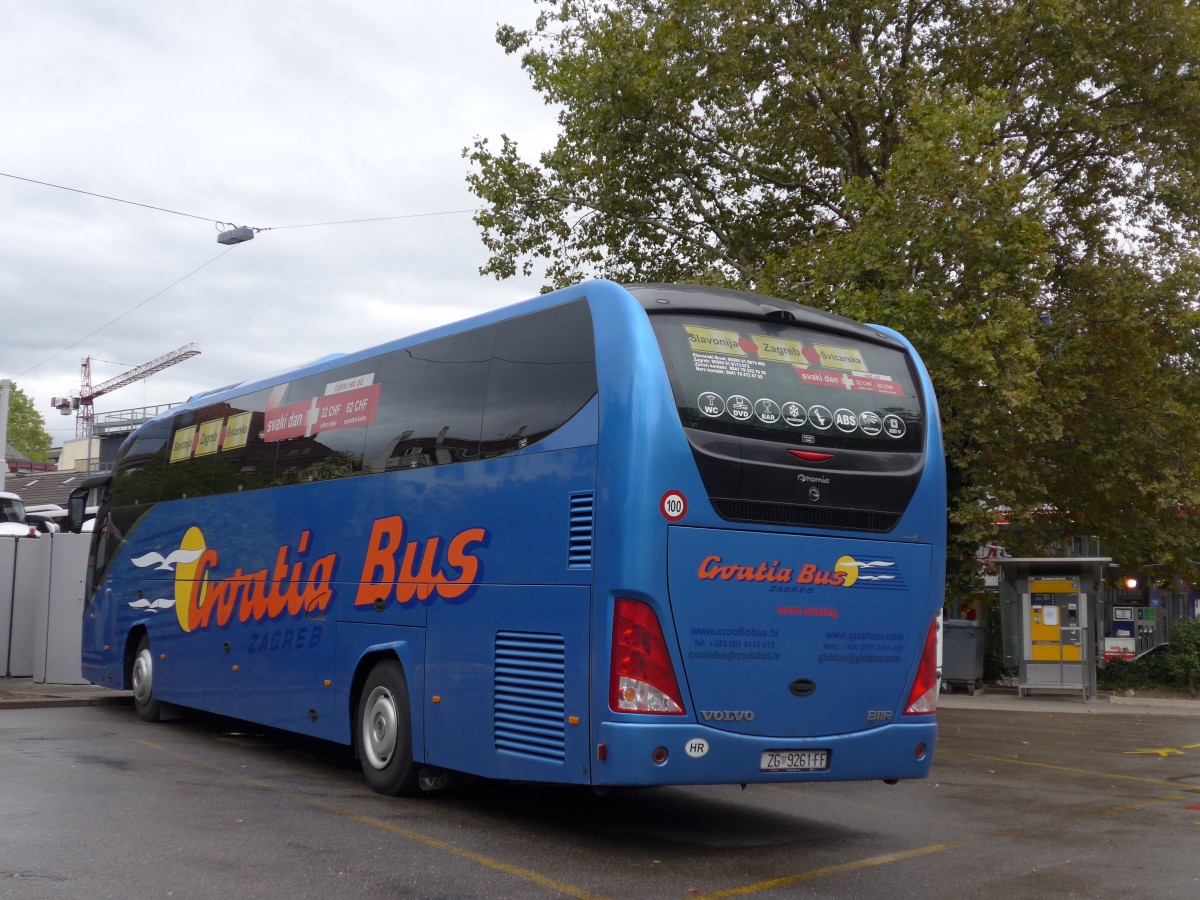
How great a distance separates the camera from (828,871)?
7.51 meters

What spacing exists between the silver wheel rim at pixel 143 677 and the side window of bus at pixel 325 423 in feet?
13.2

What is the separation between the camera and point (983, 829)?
910cm

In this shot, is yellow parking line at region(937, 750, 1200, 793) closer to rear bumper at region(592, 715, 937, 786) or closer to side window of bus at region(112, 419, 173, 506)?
rear bumper at region(592, 715, 937, 786)

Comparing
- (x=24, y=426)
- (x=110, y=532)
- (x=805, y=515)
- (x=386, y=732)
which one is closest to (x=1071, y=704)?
(x=110, y=532)

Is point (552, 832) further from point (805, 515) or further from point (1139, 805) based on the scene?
point (1139, 805)

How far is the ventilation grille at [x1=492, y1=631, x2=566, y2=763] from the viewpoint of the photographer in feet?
26.2

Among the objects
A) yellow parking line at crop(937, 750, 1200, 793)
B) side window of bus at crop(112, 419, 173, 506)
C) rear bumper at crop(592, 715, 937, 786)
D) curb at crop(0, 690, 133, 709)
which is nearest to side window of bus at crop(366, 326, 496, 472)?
rear bumper at crop(592, 715, 937, 786)

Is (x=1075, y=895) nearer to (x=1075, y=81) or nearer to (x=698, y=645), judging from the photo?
(x=698, y=645)

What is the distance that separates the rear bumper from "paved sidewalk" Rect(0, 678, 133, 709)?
11.1 m

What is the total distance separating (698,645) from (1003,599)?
1918 centimetres

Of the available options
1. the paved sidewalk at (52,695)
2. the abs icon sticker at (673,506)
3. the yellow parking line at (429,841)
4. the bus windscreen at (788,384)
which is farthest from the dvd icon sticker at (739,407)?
the paved sidewalk at (52,695)

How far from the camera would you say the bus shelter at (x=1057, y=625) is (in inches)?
904

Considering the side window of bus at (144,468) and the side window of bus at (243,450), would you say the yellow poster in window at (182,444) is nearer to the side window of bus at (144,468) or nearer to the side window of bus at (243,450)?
the side window of bus at (144,468)

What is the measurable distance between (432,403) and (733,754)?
11.8 feet
